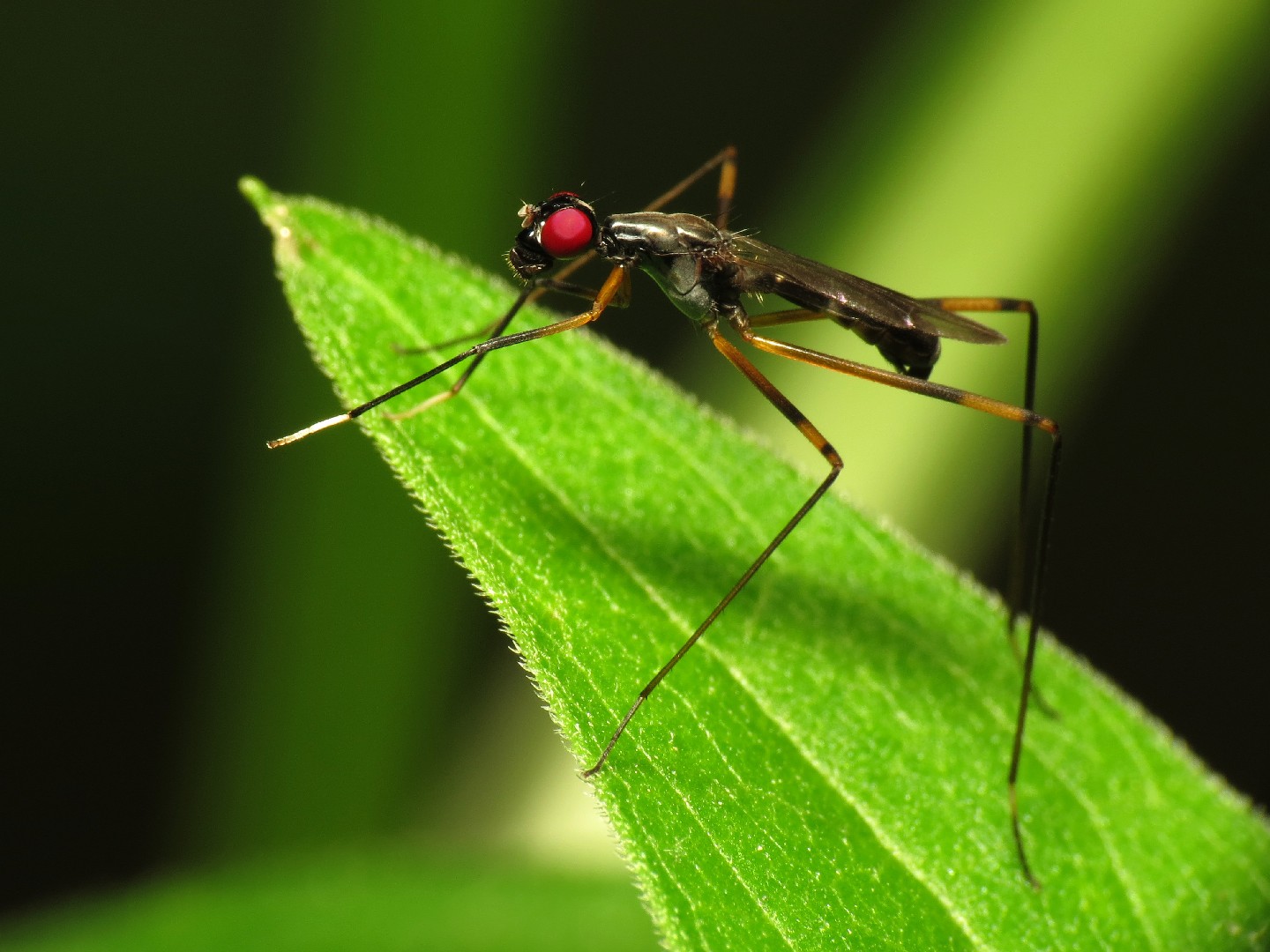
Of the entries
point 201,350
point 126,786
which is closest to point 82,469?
point 201,350

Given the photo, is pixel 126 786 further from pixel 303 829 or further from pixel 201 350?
pixel 201 350

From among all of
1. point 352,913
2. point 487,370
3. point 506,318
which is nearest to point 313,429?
point 487,370

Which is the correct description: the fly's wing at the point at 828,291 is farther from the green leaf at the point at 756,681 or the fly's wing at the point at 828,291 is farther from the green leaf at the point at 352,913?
the green leaf at the point at 352,913

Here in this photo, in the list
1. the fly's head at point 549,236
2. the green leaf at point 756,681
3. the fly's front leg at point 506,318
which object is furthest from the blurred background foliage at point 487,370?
the green leaf at point 756,681

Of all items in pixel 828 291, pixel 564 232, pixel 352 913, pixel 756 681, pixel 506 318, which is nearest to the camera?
pixel 756 681

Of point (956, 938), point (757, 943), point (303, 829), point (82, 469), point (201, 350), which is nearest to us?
point (757, 943)

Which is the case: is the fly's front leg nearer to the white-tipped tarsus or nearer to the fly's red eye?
the fly's red eye

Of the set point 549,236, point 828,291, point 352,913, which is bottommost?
point 352,913

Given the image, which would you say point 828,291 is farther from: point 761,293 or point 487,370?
point 487,370
